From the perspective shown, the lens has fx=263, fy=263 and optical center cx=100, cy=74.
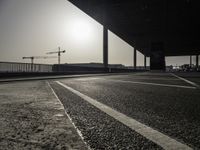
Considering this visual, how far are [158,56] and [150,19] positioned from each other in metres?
6.51

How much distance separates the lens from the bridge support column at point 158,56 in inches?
1783

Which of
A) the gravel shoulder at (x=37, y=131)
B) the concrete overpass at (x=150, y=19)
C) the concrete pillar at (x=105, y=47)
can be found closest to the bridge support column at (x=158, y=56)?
the concrete overpass at (x=150, y=19)

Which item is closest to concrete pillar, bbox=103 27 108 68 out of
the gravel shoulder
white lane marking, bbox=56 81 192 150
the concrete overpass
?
the concrete overpass

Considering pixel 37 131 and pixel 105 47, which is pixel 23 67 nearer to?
pixel 105 47

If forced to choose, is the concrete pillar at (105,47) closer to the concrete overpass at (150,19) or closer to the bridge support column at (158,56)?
the concrete overpass at (150,19)

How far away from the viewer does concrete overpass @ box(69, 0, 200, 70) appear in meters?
35.6

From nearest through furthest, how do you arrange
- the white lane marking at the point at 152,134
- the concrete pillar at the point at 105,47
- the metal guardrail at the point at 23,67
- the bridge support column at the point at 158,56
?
the white lane marking at the point at 152,134 → the metal guardrail at the point at 23,67 → the concrete pillar at the point at 105,47 → the bridge support column at the point at 158,56

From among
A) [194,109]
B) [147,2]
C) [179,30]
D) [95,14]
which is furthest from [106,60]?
[194,109]

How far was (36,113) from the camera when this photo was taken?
A: 372 cm

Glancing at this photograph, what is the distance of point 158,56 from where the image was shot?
45.4m

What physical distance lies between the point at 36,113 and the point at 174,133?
78.6 inches

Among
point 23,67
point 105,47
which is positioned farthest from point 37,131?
point 105,47

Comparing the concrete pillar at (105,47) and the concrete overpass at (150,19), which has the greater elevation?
the concrete overpass at (150,19)

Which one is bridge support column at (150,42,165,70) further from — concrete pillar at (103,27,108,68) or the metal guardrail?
the metal guardrail
